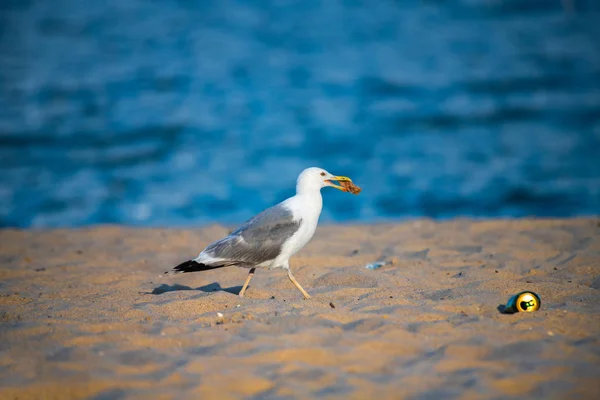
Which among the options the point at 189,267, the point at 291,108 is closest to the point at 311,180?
the point at 189,267

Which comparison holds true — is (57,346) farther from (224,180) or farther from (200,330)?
(224,180)

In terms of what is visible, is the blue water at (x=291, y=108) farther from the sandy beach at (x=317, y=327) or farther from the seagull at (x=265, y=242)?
the seagull at (x=265, y=242)

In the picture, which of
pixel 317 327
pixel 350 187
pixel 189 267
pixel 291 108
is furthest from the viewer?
pixel 291 108

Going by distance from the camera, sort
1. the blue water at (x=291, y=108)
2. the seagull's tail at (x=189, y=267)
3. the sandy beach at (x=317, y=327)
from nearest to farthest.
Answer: the sandy beach at (x=317, y=327) < the seagull's tail at (x=189, y=267) < the blue water at (x=291, y=108)

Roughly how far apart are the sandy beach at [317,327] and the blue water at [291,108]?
5.44 meters

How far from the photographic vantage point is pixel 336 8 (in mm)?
30531

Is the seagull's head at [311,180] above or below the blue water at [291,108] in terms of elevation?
below

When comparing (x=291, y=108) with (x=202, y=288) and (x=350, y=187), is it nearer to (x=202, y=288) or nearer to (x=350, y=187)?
(x=350, y=187)

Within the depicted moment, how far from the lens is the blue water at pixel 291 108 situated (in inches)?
534

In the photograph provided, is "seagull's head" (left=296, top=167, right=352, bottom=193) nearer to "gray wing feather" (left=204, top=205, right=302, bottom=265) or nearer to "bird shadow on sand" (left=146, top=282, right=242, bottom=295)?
"gray wing feather" (left=204, top=205, right=302, bottom=265)

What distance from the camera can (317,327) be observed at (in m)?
4.66

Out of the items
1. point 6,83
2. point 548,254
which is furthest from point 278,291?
point 6,83

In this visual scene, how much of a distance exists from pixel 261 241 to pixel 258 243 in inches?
1.1

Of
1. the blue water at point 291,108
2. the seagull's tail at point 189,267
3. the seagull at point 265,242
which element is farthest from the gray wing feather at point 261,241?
the blue water at point 291,108
